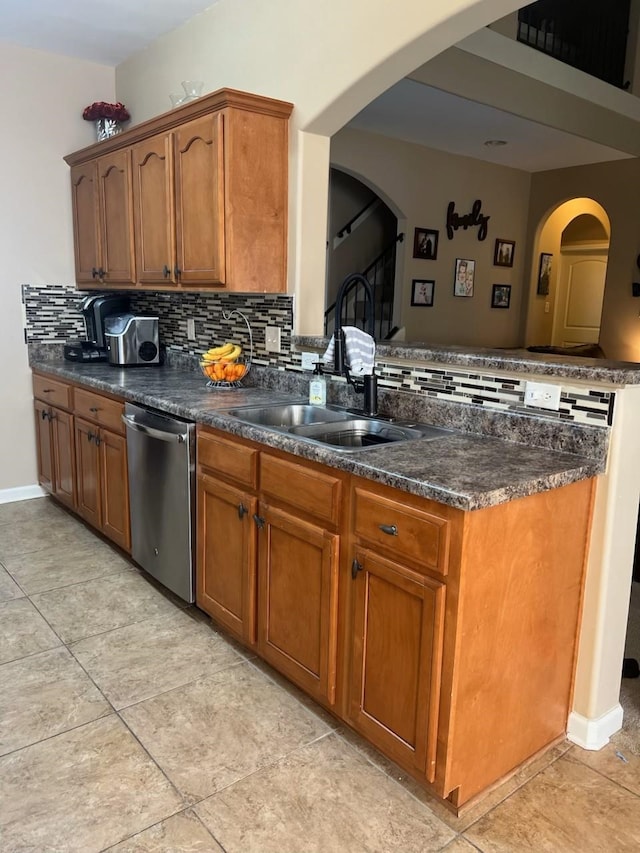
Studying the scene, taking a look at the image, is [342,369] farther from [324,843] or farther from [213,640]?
[324,843]

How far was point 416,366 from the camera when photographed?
2.42 meters

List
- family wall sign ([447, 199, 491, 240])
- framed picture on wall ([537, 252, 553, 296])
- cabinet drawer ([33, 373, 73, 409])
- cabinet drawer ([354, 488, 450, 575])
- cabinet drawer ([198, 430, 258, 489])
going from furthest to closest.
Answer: framed picture on wall ([537, 252, 553, 296])
family wall sign ([447, 199, 491, 240])
cabinet drawer ([33, 373, 73, 409])
cabinet drawer ([198, 430, 258, 489])
cabinet drawer ([354, 488, 450, 575])

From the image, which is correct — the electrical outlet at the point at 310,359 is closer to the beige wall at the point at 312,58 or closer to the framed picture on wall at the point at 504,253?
the beige wall at the point at 312,58

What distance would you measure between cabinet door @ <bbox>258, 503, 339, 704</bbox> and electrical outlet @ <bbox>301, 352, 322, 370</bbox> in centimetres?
91

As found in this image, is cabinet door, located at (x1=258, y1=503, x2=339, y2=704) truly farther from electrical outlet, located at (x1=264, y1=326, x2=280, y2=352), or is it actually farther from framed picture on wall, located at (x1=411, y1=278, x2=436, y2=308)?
framed picture on wall, located at (x1=411, y1=278, x2=436, y2=308)

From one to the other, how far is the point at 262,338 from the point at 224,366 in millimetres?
243

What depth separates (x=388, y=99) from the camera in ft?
15.0

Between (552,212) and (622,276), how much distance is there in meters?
1.11

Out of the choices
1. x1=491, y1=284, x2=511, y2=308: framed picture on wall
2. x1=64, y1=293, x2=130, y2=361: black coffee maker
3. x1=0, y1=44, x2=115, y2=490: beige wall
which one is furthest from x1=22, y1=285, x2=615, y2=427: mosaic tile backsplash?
x1=491, y1=284, x2=511, y2=308: framed picture on wall

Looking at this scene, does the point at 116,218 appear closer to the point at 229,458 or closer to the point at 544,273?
the point at 229,458

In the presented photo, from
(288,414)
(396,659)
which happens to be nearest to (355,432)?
(288,414)

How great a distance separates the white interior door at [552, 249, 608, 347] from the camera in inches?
330

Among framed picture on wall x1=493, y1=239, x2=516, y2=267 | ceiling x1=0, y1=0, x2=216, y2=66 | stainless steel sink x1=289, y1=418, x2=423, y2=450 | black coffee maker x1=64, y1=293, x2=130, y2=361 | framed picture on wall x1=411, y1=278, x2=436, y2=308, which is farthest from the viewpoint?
framed picture on wall x1=493, y1=239, x2=516, y2=267

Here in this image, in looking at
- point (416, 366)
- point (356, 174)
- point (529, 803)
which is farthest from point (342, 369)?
point (356, 174)
